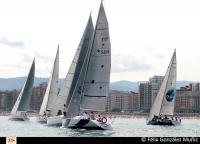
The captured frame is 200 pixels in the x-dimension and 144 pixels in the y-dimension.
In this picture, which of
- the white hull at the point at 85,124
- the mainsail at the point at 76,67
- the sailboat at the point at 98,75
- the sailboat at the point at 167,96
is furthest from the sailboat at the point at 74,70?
the sailboat at the point at 167,96

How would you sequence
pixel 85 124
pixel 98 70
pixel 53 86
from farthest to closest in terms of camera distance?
pixel 53 86 < pixel 98 70 < pixel 85 124

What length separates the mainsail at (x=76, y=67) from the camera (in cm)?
5831

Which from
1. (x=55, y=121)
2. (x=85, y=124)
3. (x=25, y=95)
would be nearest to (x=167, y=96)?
(x=55, y=121)

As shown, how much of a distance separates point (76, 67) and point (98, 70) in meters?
12.7

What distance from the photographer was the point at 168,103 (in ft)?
244

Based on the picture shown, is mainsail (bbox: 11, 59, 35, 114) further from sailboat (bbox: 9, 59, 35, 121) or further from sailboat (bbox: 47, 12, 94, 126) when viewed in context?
sailboat (bbox: 47, 12, 94, 126)

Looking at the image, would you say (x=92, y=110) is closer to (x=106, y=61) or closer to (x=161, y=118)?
(x=106, y=61)

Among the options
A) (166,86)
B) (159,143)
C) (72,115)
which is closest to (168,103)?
(166,86)

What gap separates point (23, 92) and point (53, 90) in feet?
53.4

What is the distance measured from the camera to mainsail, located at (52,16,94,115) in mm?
58312

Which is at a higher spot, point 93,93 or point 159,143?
point 93,93

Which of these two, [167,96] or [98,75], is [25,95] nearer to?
[167,96]

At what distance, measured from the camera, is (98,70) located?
152ft

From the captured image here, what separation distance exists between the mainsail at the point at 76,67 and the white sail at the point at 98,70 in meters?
11.0
